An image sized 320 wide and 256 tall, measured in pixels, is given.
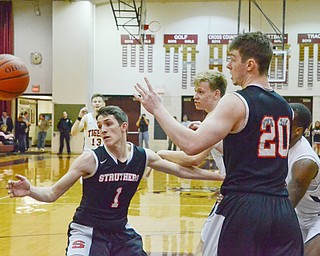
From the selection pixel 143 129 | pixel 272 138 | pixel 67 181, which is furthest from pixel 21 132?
A: pixel 272 138

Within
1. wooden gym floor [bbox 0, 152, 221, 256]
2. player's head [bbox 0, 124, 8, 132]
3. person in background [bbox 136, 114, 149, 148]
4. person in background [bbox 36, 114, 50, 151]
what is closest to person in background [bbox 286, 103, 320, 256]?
wooden gym floor [bbox 0, 152, 221, 256]

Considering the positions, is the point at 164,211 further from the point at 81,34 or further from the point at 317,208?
the point at 81,34

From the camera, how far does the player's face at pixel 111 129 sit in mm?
3489

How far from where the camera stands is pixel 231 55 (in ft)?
7.71

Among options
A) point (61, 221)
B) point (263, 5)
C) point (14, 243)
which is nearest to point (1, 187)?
point (61, 221)

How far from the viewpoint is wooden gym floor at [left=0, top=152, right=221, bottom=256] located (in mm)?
5125

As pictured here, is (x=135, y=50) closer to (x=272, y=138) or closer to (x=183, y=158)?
(x=183, y=158)

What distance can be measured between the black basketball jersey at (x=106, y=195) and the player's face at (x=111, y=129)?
0.41ft

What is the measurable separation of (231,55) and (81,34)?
18094mm

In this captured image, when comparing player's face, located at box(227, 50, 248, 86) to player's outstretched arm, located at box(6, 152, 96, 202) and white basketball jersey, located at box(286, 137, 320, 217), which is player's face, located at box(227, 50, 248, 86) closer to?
white basketball jersey, located at box(286, 137, 320, 217)

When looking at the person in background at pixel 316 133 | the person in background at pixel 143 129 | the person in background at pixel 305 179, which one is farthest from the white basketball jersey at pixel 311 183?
the person in background at pixel 316 133

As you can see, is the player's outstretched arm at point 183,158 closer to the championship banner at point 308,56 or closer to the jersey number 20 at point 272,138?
the jersey number 20 at point 272,138

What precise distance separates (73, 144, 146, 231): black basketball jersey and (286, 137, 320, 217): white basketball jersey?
1.11 m

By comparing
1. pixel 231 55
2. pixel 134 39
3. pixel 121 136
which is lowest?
pixel 121 136
